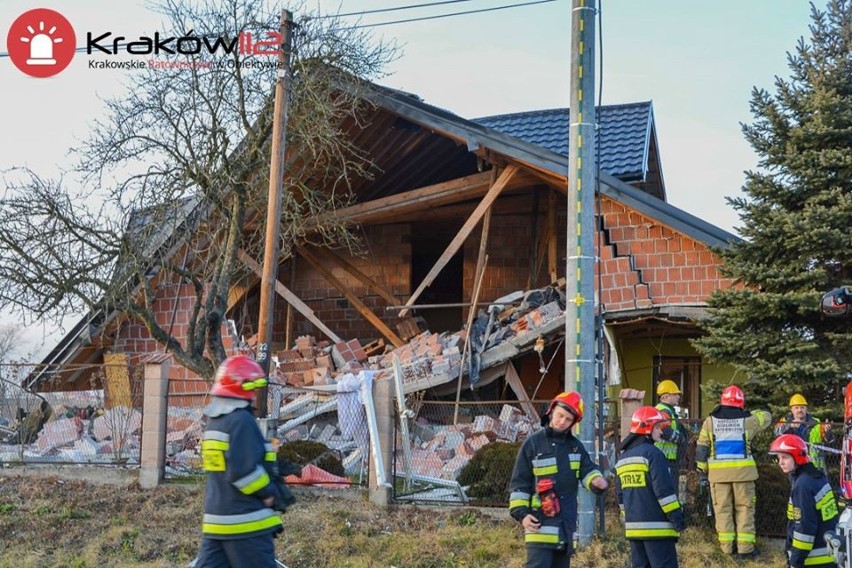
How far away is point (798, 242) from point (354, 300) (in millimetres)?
10348

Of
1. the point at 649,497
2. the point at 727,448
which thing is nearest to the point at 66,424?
the point at 727,448

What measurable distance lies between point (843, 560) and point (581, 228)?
3850 mm

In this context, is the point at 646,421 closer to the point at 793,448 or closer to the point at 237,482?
the point at 793,448

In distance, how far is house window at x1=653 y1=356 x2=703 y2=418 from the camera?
19109 mm

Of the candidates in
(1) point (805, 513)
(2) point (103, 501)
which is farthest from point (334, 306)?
(1) point (805, 513)

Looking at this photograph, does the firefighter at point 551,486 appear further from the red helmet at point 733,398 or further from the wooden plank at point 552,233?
the wooden plank at point 552,233

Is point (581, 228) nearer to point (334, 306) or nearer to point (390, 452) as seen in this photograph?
point (390, 452)

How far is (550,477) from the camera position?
300 inches

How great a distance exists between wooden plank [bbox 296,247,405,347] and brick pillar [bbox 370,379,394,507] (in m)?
7.88

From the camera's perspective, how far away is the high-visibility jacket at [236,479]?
6.63m

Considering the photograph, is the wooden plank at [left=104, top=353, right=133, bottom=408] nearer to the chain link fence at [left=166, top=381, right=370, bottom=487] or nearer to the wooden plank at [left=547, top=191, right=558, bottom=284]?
the chain link fence at [left=166, top=381, right=370, bottom=487]

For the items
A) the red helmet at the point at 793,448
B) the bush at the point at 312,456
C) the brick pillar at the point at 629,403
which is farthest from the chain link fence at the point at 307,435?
the red helmet at the point at 793,448

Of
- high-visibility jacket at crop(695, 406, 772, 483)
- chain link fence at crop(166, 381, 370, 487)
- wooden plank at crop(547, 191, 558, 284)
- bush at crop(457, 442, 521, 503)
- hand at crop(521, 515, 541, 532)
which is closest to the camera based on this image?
hand at crop(521, 515, 541, 532)

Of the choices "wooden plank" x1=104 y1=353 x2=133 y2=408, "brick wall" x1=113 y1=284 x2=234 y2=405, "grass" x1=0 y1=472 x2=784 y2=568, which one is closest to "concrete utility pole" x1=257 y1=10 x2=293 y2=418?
"grass" x1=0 y1=472 x2=784 y2=568
